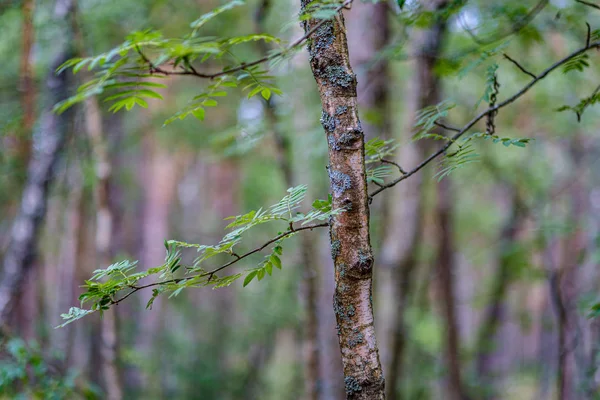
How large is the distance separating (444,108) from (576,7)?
1.55m

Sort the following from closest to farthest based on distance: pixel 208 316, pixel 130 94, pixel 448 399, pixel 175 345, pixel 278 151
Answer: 1. pixel 130 94
2. pixel 278 151
3. pixel 448 399
4. pixel 175 345
5. pixel 208 316

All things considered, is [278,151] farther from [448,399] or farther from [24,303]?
[24,303]

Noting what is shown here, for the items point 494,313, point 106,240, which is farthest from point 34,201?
point 494,313

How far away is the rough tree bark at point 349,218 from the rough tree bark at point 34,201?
14.2 ft

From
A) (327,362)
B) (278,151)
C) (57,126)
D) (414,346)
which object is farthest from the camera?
(414,346)

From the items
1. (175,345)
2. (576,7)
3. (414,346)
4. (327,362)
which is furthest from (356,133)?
(175,345)

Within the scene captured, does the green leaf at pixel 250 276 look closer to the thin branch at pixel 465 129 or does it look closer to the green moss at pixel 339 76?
the thin branch at pixel 465 129

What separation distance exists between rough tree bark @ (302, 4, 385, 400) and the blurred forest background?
19 cm

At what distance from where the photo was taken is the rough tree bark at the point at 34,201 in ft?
16.6

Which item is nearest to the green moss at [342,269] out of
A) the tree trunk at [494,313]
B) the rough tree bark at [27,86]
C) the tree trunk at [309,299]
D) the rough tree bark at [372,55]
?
the tree trunk at [309,299]

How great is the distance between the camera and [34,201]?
Answer: 521 cm

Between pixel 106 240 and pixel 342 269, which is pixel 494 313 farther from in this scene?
pixel 342 269

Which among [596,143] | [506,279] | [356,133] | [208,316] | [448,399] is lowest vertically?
[448,399]

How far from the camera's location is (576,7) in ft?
9.19
